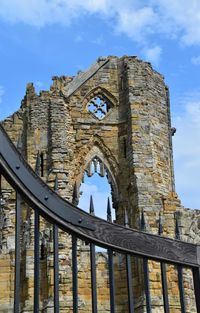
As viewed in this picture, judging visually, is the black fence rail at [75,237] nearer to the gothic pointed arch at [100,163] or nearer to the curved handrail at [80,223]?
the curved handrail at [80,223]

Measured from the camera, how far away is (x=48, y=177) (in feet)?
76.9

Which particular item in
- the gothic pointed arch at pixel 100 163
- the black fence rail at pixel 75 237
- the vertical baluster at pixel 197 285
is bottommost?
the vertical baluster at pixel 197 285

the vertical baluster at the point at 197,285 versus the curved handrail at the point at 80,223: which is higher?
the curved handrail at the point at 80,223

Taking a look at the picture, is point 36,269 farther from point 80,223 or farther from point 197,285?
point 197,285

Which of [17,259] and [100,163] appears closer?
[17,259]

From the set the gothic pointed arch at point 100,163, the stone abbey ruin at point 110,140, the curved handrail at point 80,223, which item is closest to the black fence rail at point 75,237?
the curved handrail at point 80,223

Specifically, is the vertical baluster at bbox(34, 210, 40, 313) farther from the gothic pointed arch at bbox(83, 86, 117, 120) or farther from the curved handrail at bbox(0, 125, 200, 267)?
the gothic pointed arch at bbox(83, 86, 117, 120)

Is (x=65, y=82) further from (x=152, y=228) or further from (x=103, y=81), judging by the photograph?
(x=152, y=228)

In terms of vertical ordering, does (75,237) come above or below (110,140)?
below

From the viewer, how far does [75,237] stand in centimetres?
311

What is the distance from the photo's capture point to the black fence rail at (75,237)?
2.92 meters

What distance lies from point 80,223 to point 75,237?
77 millimetres

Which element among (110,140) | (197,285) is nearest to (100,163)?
(110,140)

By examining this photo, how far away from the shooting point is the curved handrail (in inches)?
114
